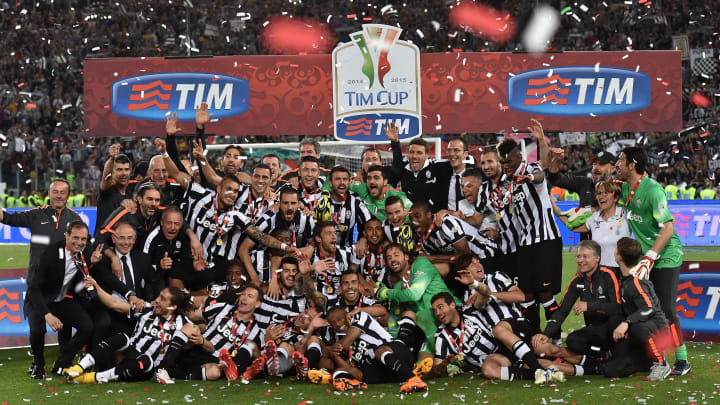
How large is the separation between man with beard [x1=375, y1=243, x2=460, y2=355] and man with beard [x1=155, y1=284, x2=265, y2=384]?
1.12m

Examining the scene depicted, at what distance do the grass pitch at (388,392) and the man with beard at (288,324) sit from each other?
17 cm

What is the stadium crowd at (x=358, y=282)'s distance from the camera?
22.6 ft

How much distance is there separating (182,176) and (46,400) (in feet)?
8.58

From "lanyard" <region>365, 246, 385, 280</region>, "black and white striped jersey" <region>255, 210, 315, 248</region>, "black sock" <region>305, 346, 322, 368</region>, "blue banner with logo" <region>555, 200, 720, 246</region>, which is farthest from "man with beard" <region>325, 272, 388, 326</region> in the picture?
"blue banner with logo" <region>555, 200, 720, 246</region>

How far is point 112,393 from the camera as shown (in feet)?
21.3

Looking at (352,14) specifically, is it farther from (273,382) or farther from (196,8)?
(273,382)

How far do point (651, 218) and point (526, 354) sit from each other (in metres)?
1.62

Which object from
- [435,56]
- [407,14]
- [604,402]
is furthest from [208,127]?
[407,14]

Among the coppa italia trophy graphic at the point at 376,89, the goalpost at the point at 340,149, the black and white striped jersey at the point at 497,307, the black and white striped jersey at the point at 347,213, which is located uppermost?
the coppa italia trophy graphic at the point at 376,89

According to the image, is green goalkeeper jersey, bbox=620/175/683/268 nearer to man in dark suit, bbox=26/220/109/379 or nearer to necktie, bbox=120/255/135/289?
necktie, bbox=120/255/135/289

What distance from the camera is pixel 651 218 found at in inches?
281

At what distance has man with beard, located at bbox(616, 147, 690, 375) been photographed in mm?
6910

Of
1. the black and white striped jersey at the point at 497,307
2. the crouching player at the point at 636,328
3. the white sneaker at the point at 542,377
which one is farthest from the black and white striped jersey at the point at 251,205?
the crouching player at the point at 636,328

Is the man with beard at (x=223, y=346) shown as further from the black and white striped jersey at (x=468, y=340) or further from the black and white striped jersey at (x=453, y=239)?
the black and white striped jersey at (x=453, y=239)
